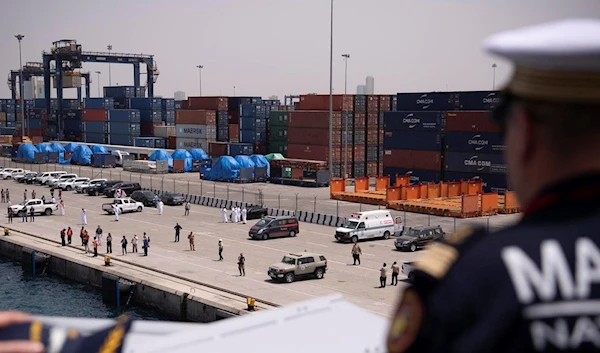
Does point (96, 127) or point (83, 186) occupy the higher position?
point (96, 127)

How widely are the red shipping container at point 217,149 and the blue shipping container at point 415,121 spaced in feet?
67.5

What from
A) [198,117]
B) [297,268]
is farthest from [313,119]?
A: [297,268]

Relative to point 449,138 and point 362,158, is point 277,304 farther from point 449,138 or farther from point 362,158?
point 362,158

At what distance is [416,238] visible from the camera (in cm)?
3108

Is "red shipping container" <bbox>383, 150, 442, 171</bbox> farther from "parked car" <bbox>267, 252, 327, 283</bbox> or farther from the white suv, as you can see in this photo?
"parked car" <bbox>267, 252, 327, 283</bbox>

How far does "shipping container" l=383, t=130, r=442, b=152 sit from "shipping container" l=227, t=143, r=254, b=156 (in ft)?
59.8

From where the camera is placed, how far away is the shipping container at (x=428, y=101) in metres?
50.6

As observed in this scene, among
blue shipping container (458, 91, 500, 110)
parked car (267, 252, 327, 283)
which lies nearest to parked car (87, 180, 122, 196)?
blue shipping container (458, 91, 500, 110)

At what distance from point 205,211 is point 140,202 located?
4.06m

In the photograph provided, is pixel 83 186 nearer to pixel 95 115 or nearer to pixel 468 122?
pixel 468 122

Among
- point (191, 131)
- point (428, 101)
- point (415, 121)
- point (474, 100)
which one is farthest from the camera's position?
point (191, 131)

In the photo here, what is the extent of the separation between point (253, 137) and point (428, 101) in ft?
77.8

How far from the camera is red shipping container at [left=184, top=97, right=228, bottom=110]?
76.2 meters

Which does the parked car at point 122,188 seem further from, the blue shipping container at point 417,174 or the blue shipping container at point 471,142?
the blue shipping container at point 471,142
